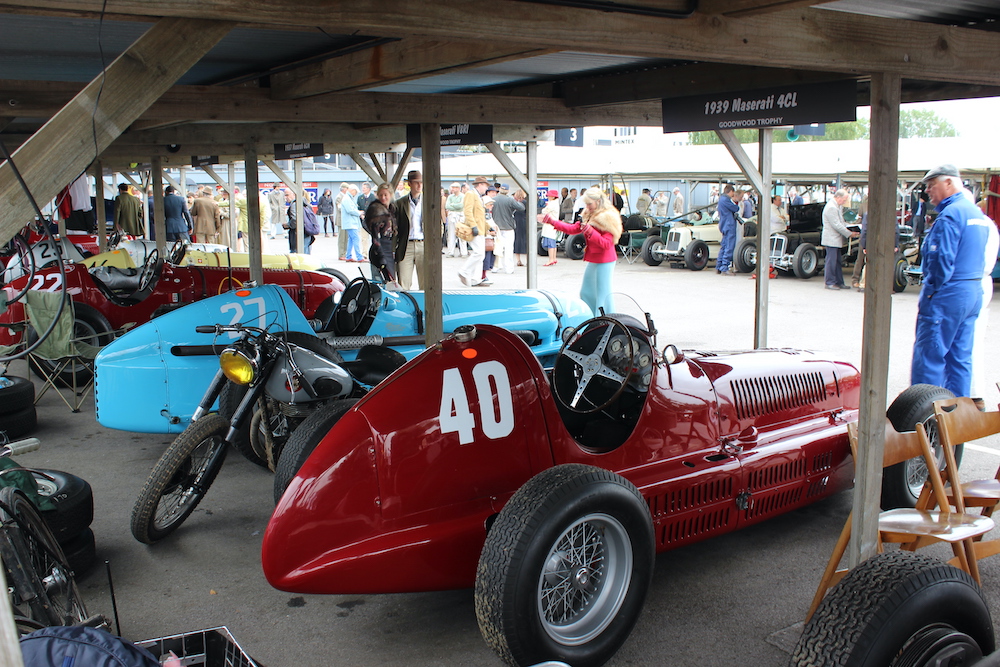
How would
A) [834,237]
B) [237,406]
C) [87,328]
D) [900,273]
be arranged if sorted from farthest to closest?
[834,237]
[900,273]
[87,328]
[237,406]

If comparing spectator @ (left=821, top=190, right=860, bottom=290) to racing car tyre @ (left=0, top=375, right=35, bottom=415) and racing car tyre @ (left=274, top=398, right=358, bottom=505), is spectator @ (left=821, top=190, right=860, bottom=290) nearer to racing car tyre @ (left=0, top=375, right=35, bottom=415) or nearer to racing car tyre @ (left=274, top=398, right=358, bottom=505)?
racing car tyre @ (left=274, top=398, right=358, bottom=505)

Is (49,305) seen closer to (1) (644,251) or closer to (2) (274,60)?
(2) (274,60)

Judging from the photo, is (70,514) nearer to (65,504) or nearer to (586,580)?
(65,504)

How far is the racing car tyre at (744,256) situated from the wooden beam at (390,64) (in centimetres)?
1397

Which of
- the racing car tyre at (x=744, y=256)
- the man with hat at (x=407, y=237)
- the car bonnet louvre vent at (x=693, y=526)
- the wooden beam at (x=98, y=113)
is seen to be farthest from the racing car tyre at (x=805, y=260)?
the wooden beam at (x=98, y=113)

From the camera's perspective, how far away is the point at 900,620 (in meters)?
2.63

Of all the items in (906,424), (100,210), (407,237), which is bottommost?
(906,424)

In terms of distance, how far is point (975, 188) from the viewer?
1897cm

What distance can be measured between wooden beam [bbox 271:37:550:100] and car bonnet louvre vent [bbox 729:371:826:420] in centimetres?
210

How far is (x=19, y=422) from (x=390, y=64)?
4355 mm

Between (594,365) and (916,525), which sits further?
(594,365)

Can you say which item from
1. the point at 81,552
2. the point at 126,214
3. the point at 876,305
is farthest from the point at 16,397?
the point at 126,214

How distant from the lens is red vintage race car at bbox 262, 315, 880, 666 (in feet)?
10.3

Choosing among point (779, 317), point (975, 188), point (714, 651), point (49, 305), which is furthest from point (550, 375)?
point (975, 188)
